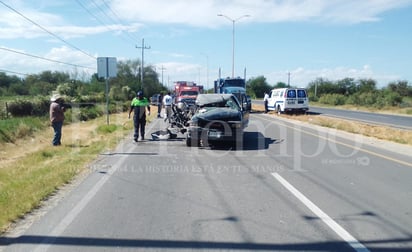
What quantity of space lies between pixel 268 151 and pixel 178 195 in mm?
6268

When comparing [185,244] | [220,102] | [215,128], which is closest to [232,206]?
[185,244]

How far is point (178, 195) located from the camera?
7.65 meters

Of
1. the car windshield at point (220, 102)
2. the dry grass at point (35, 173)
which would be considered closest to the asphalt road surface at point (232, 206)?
the dry grass at point (35, 173)

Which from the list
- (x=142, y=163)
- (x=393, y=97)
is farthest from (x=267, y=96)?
(x=142, y=163)

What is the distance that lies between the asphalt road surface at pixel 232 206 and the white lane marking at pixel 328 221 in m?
0.01

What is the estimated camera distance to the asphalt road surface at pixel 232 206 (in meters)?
5.23

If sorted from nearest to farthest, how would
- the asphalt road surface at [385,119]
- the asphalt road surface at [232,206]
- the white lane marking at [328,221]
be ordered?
the white lane marking at [328,221] < the asphalt road surface at [232,206] < the asphalt road surface at [385,119]

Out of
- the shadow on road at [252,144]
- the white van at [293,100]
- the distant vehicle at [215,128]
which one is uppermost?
the white van at [293,100]

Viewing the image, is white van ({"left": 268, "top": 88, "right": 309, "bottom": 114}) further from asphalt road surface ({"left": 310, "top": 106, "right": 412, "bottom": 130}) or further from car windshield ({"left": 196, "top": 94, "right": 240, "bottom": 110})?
car windshield ({"left": 196, "top": 94, "right": 240, "bottom": 110})

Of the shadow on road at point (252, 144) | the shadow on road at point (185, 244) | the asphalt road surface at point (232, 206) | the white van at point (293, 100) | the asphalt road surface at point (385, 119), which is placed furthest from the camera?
the white van at point (293, 100)

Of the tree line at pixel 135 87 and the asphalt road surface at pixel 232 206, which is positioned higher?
the tree line at pixel 135 87

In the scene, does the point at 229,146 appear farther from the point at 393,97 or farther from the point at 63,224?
the point at 393,97

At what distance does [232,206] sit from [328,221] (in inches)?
59.4

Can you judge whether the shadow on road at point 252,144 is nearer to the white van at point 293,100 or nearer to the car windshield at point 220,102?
the car windshield at point 220,102
